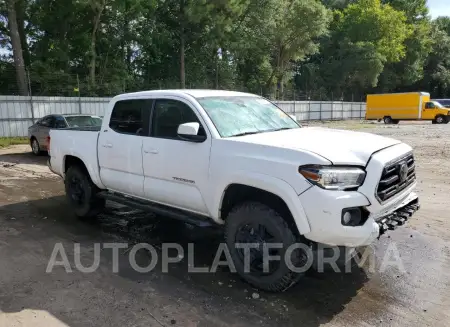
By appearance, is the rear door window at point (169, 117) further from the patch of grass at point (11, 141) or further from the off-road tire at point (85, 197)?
the patch of grass at point (11, 141)

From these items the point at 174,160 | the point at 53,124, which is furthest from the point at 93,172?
the point at 53,124

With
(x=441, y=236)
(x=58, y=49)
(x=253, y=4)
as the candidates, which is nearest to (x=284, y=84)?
(x=253, y=4)

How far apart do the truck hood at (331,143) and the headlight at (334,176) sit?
0.23 feet

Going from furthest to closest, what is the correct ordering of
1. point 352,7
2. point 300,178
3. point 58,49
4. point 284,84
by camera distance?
point 352,7 → point 284,84 → point 58,49 → point 300,178

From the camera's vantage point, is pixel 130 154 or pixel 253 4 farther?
pixel 253 4

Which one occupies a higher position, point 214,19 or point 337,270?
point 214,19

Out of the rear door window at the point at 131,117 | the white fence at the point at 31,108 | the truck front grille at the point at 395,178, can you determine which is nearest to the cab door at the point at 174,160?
the rear door window at the point at 131,117

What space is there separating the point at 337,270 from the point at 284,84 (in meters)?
40.9

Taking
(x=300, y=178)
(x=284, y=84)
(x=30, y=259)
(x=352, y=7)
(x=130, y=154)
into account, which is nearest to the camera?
(x=300, y=178)

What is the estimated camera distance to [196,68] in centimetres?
3356

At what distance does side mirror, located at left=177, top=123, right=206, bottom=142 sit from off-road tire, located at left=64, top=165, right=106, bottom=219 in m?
2.51

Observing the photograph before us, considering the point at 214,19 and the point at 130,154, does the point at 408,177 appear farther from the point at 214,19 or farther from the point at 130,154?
the point at 214,19

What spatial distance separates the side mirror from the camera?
4.04 m

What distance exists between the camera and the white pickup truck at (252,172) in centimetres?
340
